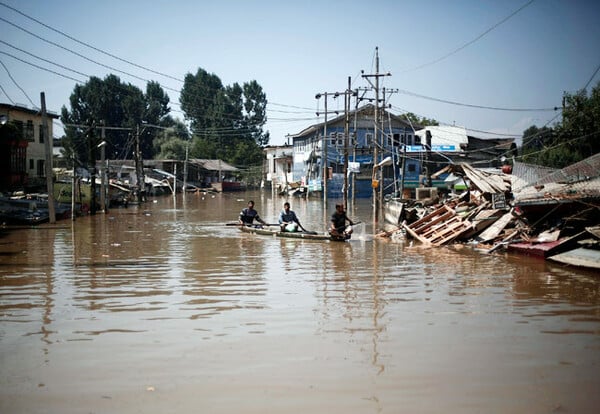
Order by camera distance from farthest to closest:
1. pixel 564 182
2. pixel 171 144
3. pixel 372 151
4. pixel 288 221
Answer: pixel 171 144 < pixel 372 151 < pixel 288 221 < pixel 564 182

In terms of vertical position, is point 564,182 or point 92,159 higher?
point 92,159

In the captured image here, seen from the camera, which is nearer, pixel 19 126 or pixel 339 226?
pixel 339 226

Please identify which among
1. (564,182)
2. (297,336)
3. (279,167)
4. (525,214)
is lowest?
(297,336)

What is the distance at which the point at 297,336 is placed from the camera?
26.8 feet

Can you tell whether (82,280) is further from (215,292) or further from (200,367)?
(200,367)

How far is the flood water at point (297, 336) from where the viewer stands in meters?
5.96

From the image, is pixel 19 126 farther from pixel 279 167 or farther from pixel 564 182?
pixel 279 167

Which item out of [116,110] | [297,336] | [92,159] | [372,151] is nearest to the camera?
[297,336]

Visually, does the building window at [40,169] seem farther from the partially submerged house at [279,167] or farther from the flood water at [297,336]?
the flood water at [297,336]

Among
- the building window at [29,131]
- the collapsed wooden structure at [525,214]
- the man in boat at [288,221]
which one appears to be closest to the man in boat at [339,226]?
the man in boat at [288,221]

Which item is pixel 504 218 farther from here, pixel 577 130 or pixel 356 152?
pixel 356 152

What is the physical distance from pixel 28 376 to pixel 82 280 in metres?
6.29

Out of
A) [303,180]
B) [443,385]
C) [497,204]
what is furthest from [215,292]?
[303,180]

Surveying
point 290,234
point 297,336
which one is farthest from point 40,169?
point 297,336
